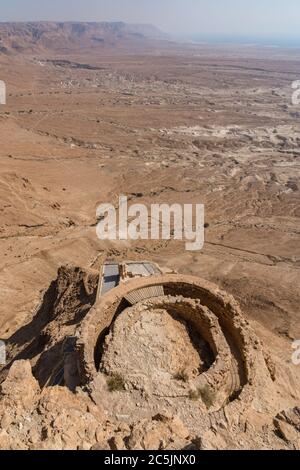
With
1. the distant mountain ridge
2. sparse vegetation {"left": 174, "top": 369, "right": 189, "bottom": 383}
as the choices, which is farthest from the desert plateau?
the distant mountain ridge

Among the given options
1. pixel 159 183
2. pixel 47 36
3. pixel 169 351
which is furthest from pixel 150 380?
pixel 47 36

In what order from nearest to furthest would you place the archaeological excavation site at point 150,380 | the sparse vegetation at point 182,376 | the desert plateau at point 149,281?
the archaeological excavation site at point 150,380
the desert plateau at point 149,281
the sparse vegetation at point 182,376

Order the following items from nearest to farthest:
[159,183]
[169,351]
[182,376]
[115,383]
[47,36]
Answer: [115,383]
[182,376]
[169,351]
[159,183]
[47,36]

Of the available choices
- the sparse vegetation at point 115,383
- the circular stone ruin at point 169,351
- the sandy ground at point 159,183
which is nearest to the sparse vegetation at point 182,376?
the circular stone ruin at point 169,351

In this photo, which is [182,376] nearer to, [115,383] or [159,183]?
[115,383]

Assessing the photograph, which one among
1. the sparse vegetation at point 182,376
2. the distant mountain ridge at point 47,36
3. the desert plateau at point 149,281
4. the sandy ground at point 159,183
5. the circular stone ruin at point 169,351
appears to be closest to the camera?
the desert plateau at point 149,281

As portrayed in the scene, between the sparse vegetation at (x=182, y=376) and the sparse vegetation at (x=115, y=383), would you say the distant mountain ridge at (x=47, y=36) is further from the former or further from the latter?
the sparse vegetation at (x=182, y=376)

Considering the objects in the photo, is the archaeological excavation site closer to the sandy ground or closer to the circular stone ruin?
the circular stone ruin
